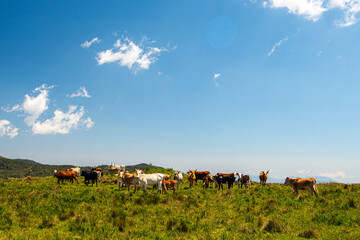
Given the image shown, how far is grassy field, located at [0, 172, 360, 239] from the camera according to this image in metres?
10.8

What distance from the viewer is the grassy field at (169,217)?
10.8 meters

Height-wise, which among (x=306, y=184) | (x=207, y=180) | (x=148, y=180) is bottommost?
(x=207, y=180)

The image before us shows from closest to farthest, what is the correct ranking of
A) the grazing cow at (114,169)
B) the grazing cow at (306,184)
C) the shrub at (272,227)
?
the shrub at (272,227) → the grazing cow at (306,184) → the grazing cow at (114,169)

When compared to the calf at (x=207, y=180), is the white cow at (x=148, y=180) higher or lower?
higher

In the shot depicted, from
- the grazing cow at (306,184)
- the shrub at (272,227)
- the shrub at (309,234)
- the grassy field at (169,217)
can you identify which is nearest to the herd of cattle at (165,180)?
the grazing cow at (306,184)

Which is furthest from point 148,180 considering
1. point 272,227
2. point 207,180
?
point 272,227

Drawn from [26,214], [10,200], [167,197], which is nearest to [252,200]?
[167,197]

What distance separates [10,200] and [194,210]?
1316cm

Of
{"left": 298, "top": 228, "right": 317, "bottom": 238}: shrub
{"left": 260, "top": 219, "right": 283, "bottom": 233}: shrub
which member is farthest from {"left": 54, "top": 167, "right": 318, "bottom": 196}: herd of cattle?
{"left": 298, "top": 228, "right": 317, "bottom": 238}: shrub

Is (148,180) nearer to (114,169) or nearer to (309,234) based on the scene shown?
(309,234)

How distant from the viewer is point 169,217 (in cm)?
1288

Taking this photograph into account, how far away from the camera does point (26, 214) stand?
12766mm

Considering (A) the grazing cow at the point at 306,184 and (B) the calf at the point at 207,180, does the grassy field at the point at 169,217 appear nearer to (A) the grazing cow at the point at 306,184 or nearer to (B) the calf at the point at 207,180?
(A) the grazing cow at the point at 306,184

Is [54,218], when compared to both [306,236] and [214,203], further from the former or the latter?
[306,236]
